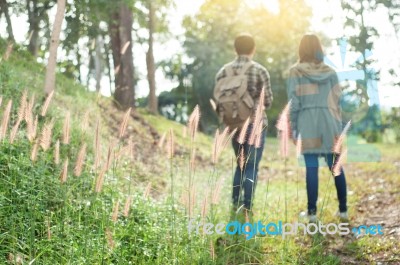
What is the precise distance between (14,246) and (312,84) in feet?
11.0

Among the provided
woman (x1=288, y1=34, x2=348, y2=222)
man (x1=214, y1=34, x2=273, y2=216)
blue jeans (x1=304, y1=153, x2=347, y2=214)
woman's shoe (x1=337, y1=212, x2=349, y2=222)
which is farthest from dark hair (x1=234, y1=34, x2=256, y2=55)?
woman's shoe (x1=337, y1=212, x2=349, y2=222)

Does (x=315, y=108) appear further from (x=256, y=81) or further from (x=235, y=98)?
(x=235, y=98)

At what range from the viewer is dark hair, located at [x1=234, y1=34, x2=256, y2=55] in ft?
17.2

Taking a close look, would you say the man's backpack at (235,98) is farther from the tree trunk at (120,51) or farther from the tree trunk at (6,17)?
the tree trunk at (120,51)

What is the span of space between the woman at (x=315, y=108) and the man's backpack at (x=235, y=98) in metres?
0.50

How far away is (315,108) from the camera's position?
504 cm

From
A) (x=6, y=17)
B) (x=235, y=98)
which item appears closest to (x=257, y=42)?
(x=6, y=17)

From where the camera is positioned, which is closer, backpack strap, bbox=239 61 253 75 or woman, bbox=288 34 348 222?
woman, bbox=288 34 348 222

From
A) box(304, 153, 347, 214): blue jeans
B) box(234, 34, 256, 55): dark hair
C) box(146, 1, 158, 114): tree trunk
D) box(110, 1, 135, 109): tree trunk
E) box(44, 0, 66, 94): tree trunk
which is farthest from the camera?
box(146, 1, 158, 114): tree trunk

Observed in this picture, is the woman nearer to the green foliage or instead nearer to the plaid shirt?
the plaid shirt

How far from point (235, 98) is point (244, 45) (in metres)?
0.62

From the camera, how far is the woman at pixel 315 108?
4992 mm

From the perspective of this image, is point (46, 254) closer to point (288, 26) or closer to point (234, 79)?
point (234, 79)

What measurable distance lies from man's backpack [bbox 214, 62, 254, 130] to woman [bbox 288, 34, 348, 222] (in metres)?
0.50
